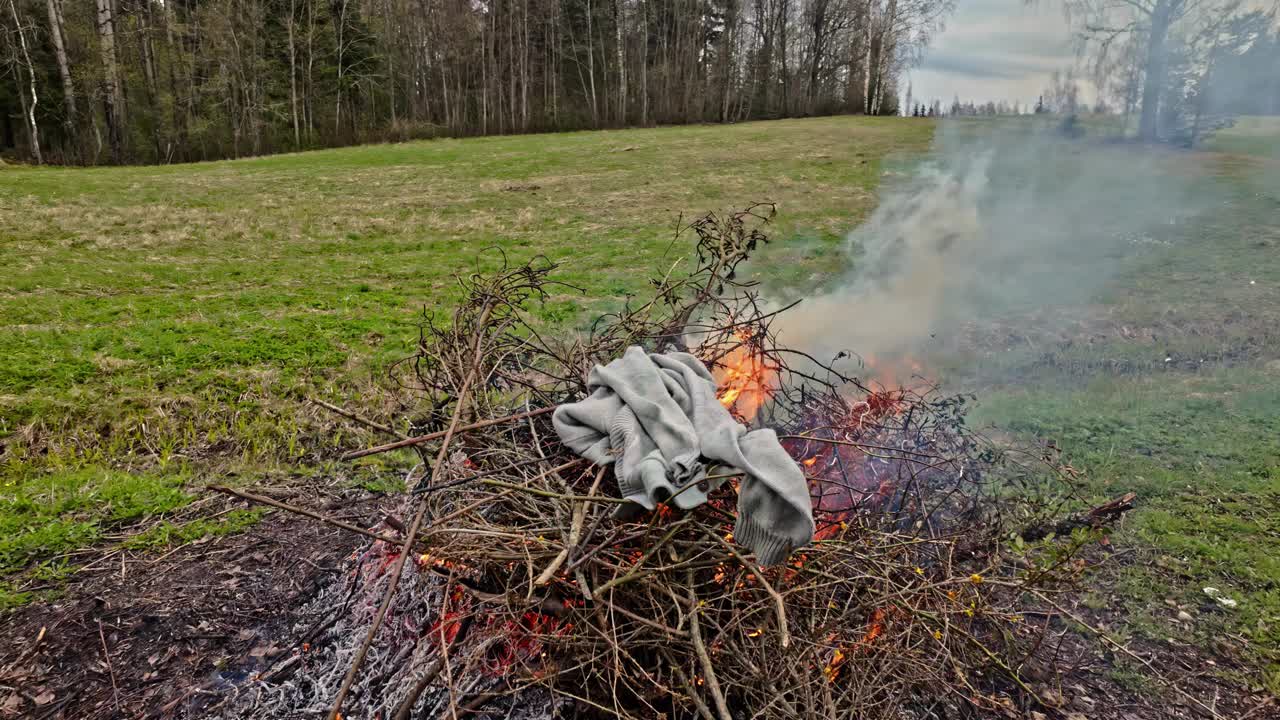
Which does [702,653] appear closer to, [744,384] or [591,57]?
[744,384]

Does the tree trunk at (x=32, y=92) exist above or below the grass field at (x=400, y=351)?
above

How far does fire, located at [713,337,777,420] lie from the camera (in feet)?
11.1

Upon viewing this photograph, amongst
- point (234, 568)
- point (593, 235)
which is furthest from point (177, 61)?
point (234, 568)

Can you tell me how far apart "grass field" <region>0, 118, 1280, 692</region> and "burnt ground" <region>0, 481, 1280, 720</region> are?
0.55 feet

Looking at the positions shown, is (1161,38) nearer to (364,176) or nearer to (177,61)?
(364,176)

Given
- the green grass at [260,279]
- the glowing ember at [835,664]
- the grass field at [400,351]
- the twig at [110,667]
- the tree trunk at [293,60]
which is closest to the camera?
the glowing ember at [835,664]

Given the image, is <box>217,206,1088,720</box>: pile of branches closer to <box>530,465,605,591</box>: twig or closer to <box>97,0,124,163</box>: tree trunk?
<box>530,465,605,591</box>: twig

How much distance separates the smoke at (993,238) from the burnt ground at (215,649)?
111 inches

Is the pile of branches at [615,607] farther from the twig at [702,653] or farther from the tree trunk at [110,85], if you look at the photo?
the tree trunk at [110,85]

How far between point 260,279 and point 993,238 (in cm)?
961

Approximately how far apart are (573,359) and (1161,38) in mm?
16889

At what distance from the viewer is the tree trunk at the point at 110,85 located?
22.5m

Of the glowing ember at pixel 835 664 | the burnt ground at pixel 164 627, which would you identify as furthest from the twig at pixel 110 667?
the glowing ember at pixel 835 664

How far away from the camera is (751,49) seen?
4034 centimetres
